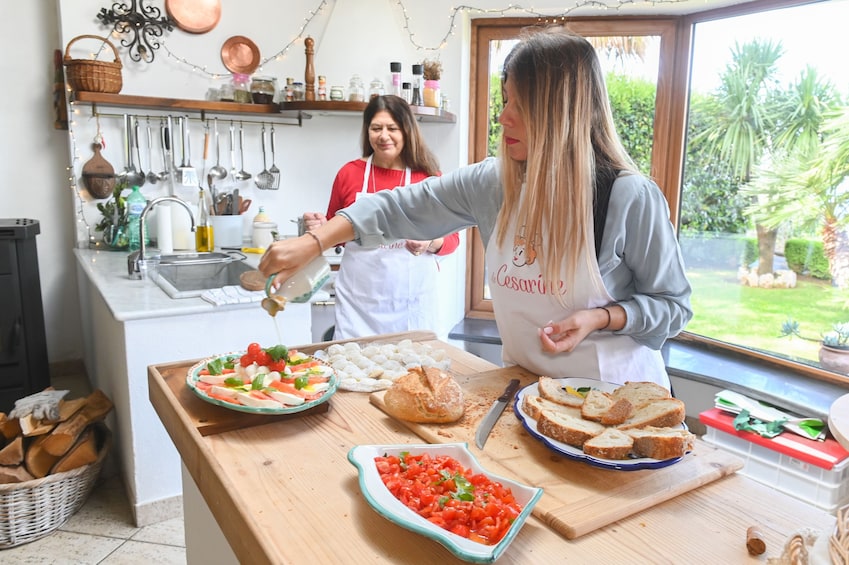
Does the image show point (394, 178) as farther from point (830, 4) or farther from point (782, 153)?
point (830, 4)

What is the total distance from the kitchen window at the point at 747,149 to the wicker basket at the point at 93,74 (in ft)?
5.70

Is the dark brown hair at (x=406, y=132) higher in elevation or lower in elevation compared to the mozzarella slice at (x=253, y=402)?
higher

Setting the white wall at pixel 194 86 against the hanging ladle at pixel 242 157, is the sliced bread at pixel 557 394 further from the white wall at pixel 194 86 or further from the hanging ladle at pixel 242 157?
the hanging ladle at pixel 242 157

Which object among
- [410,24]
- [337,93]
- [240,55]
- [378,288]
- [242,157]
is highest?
[410,24]

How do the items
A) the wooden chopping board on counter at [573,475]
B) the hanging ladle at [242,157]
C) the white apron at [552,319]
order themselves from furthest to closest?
the hanging ladle at [242,157] < the white apron at [552,319] < the wooden chopping board on counter at [573,475]

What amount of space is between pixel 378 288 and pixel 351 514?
190 cm

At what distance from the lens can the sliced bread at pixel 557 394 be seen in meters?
1.12

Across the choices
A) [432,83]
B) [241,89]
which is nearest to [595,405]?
[432,83]

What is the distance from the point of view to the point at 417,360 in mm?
1402

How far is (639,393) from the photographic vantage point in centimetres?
114

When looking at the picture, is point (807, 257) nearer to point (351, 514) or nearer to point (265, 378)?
point (265, 378)

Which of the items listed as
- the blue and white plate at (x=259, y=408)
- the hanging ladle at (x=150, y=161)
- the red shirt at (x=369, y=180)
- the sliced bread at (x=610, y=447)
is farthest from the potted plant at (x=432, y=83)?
the sliced bread at (x=610, y=447)

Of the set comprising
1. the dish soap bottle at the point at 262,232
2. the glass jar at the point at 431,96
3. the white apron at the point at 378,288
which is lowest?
the white apron at the point at 378,288

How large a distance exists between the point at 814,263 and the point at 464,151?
5.65 ft
